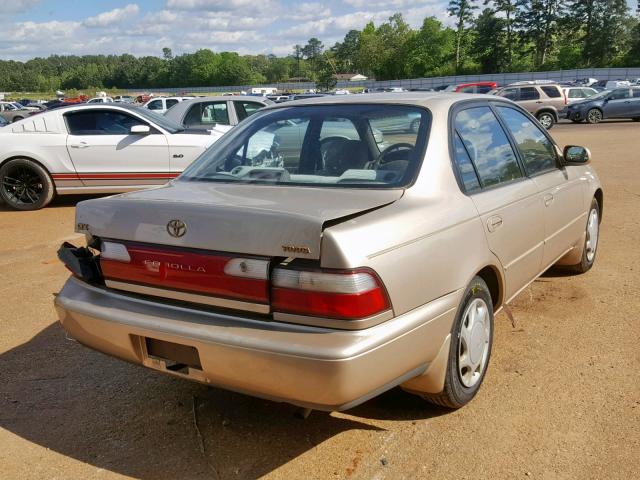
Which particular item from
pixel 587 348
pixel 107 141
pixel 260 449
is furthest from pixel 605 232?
pixel 107 141

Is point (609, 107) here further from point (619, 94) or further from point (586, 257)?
point (586, 257)

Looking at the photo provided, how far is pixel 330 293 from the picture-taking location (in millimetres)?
2379

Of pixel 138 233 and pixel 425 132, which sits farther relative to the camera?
pixel 425 132

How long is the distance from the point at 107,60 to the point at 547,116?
183997mm

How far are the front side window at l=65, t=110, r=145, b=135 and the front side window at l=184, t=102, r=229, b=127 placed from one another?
2.33m

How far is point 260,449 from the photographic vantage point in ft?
9.45

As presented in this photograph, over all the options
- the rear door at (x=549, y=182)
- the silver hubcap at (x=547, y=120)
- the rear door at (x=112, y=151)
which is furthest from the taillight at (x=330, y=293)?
the silver hubcap at (x=547, y=120)

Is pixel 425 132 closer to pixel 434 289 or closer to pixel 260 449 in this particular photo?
pixel 434 289

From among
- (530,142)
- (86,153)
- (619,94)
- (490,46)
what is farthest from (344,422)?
(490,46)

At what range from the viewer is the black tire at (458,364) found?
292 centimetres

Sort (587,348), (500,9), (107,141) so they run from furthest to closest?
(500,9) → (107,141) → (587,348)

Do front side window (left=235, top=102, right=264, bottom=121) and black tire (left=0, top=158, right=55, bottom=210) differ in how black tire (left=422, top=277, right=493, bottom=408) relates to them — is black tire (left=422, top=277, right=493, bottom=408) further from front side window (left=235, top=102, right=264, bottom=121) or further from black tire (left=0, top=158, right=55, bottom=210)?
front side window (left=235, top=102, right=264, bottom=121)

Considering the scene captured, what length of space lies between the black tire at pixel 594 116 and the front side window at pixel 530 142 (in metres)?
24.6

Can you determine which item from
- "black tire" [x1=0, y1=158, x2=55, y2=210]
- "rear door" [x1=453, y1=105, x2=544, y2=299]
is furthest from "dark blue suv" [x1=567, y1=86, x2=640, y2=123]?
"rear door" [x1=453, y1=105, x2=544, y2=299]
